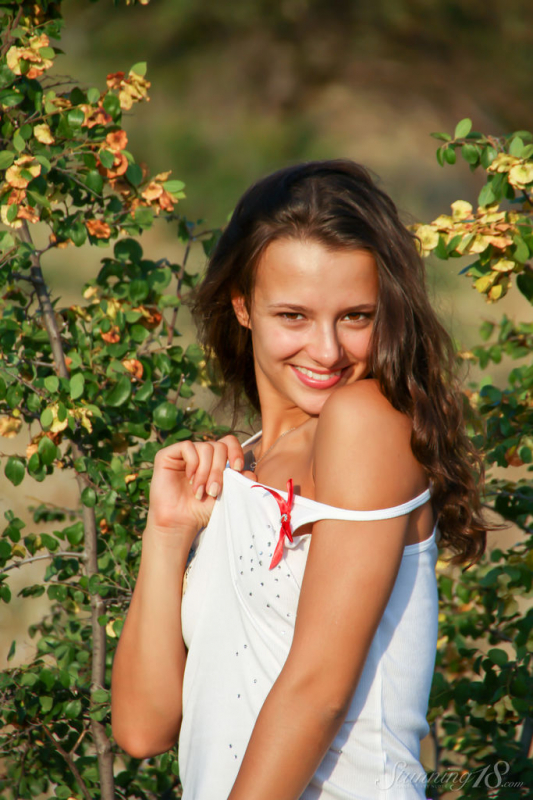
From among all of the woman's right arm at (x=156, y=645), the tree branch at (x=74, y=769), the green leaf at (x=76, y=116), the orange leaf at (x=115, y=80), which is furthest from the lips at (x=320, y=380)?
the tree branch at (x=74, y=769)

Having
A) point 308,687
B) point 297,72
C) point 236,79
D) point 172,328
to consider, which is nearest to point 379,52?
point 297,72

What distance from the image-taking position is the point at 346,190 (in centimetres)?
107

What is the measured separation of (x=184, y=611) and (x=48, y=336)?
71cm

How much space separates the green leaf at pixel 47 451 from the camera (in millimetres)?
1421

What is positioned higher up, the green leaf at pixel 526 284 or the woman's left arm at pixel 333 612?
the green leaf at pixel 526 284

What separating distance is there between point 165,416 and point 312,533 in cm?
63

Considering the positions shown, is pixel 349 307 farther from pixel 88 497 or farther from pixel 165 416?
pixel 88 497

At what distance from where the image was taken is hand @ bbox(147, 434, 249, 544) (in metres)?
1.11

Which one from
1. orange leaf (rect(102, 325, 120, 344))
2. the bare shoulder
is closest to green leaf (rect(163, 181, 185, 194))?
orange leaf (rect(102, 325, 120, 344))

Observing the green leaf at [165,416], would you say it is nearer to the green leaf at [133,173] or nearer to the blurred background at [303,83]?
the green leaf at [133,173]

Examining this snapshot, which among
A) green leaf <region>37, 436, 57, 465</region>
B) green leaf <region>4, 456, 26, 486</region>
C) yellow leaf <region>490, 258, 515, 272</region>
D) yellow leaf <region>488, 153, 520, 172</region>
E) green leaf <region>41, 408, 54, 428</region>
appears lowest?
green leaf <region>4, 456, 26, 486</region>

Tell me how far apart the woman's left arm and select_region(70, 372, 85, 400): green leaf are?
64cm

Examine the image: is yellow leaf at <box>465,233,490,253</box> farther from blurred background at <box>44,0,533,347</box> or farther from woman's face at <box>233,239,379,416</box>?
blurred background at <box>44,0,533,347</box>

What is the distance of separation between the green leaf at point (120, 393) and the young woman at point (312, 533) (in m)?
0.34
